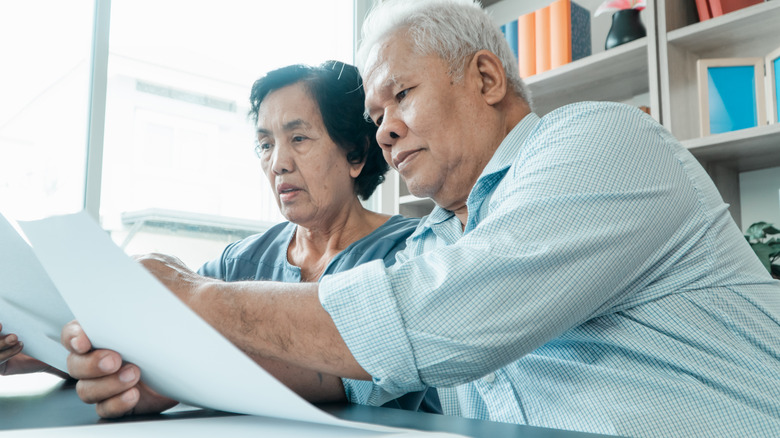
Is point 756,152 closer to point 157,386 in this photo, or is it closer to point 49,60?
point 157,386

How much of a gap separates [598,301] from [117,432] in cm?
42

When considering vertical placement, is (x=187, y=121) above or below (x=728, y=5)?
below

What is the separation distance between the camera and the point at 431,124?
1.10 m

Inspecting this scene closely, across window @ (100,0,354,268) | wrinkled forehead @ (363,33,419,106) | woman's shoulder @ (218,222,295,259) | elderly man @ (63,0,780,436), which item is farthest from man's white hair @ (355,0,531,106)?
window @ (100,0,354,268)

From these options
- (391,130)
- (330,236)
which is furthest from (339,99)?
(391,130)

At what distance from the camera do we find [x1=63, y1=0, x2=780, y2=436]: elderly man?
20.7 inches

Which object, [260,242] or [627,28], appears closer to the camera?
[260,242]

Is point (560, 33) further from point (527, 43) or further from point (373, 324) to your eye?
point (373, 324)

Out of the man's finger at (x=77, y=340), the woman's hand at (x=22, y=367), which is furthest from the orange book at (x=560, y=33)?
the man's finger at (x=77, y=340)

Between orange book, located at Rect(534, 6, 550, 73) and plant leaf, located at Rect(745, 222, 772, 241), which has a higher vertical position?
orange book, located at Rect(534, 6, 550, 73)

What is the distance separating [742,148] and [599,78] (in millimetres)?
587

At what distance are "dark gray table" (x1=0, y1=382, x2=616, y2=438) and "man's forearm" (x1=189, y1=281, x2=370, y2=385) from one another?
5cm

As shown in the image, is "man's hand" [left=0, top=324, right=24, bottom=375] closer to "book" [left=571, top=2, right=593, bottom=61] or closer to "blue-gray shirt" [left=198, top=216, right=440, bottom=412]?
→ "blue-gray shirt" [left=198, top=216, right=440, bottom=412]

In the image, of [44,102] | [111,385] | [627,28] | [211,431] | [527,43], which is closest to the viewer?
[211,431]
